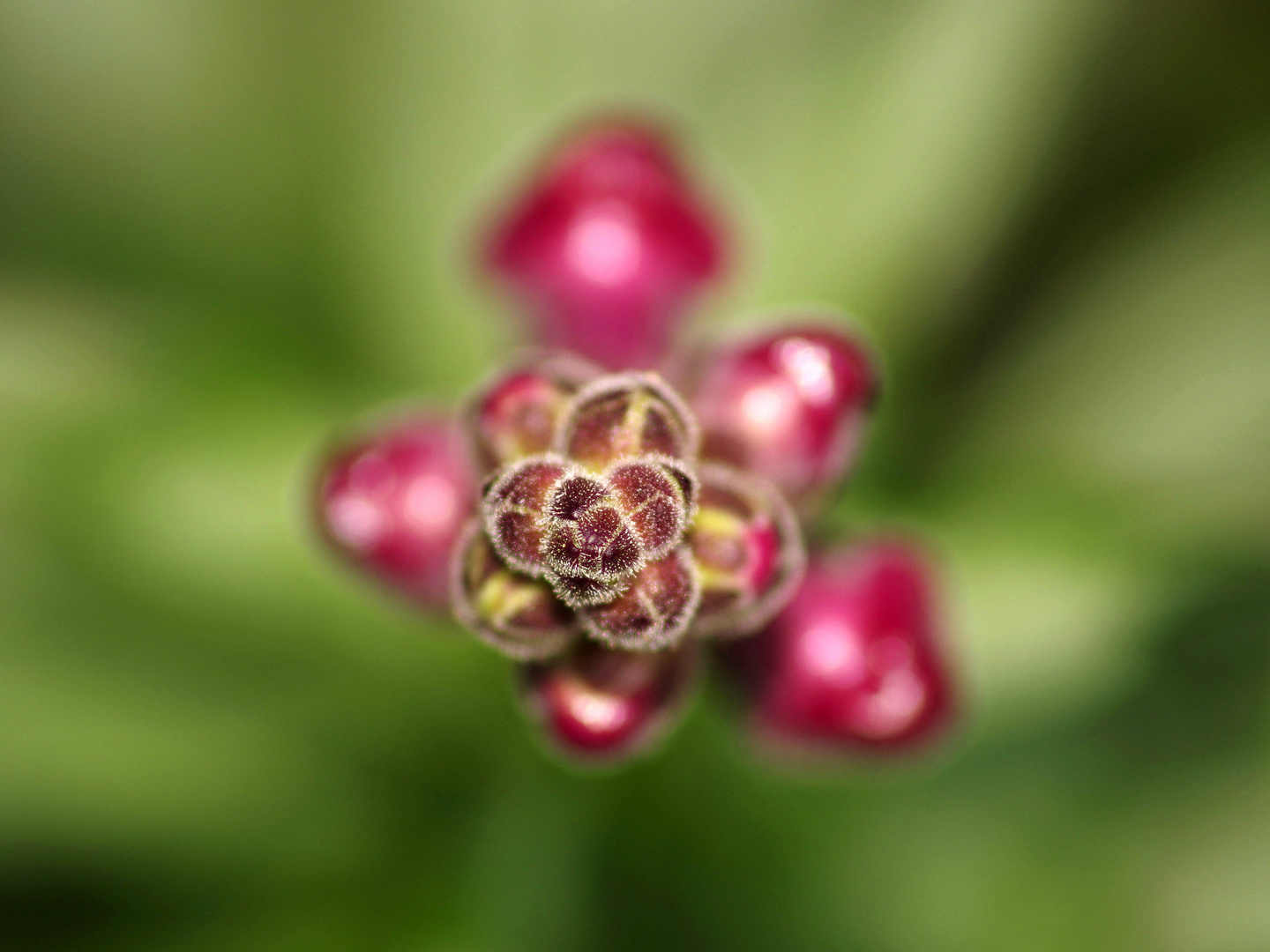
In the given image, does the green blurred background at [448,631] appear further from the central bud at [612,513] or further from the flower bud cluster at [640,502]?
the central bud at [612,513]

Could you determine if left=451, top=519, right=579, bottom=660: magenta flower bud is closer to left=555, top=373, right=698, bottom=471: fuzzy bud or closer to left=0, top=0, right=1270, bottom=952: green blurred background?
left=555, top=373, right=698, bottom=471: fuzzy bud

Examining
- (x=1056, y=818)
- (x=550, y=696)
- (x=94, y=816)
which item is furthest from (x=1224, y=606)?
(x=94, y=816)

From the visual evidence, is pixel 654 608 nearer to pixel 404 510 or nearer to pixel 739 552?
pixel 739 552

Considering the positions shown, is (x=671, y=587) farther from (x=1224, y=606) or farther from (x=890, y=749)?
(x=1224, y=606)

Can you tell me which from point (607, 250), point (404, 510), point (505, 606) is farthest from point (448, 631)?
point (505, 606)

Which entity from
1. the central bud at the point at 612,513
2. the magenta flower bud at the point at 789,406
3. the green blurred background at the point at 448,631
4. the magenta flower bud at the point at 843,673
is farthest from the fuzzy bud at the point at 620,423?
the green blurred background at the point at 448,631

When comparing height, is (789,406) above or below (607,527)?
above

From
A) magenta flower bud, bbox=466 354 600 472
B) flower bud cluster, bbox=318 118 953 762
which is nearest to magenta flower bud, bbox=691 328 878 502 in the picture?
flower bud cluster, bbox=318 118 953 762
